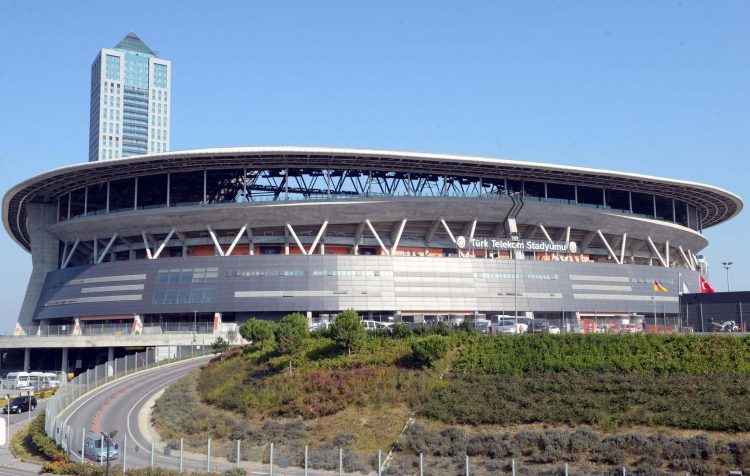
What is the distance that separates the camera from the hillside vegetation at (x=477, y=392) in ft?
121

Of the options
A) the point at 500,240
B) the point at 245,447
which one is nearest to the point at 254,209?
the point at 500,240

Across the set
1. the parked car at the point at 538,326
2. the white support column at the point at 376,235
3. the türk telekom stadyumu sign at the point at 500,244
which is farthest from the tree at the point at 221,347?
the türk telekom stadyumu sign at the point at 500,244

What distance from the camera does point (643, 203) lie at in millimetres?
119312

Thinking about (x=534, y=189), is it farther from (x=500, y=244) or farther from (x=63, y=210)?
(x=63, y=210)

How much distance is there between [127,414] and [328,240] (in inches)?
2078

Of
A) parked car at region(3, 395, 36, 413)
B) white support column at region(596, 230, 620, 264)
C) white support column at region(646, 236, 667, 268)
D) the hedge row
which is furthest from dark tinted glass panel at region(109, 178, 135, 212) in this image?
white support column at region(646, 236, 667, 268)

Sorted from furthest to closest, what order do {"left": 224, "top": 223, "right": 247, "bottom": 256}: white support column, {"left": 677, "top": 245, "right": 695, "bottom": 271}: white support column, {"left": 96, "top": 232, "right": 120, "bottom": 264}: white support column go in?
{"left": 677, "top": 245, "right": 695, "bottom": 271}: white support column < {"left": 96, "top": 232, "right": 120, "bottom": 264}: white support column < {"left": 224, "top": 223, "right": 247, "bottom": 256}: white support column

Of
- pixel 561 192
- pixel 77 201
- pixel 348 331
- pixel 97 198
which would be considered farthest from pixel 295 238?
pixel 348 331

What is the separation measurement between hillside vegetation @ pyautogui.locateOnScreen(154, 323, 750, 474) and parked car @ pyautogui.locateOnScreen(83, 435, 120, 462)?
4.87 m

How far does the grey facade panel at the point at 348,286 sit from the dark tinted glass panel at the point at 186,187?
37.5ft

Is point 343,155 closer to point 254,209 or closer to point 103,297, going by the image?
point 254,209

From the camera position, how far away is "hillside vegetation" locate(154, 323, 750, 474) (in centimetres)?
3694

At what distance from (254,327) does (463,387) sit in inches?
856

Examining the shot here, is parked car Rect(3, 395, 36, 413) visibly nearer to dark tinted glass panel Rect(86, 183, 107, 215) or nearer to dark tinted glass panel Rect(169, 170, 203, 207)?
dark tinted glass panel Rect(169, 170, 203, 207)
